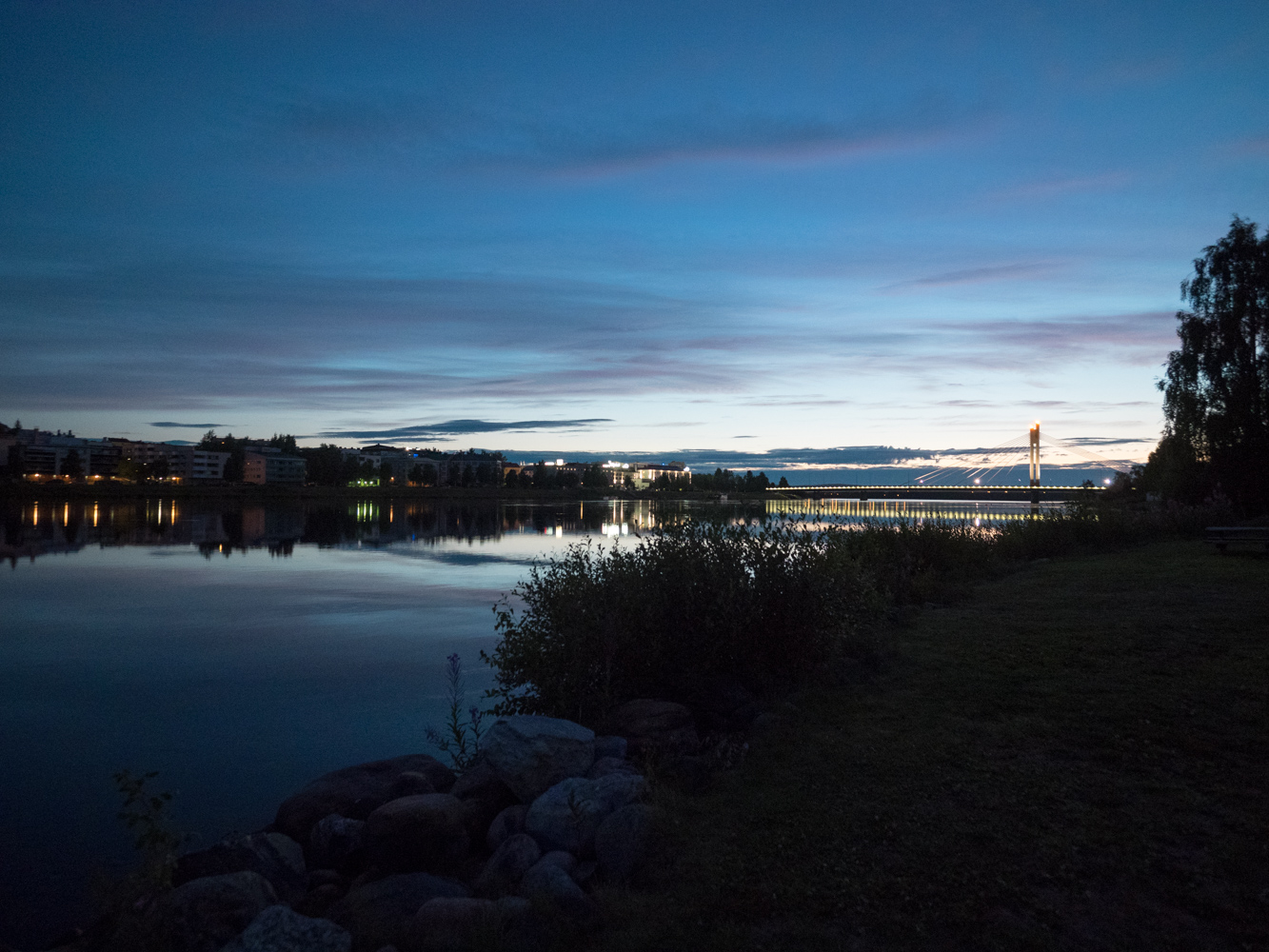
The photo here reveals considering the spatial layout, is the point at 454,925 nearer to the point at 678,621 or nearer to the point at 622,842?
the point at 622,842

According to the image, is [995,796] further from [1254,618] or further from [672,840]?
[1254,618]

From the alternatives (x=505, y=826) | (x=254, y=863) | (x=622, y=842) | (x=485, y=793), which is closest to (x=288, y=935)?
(x=254, y=863)

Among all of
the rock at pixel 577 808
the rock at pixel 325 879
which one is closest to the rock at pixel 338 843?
the rock at pixel 325 879

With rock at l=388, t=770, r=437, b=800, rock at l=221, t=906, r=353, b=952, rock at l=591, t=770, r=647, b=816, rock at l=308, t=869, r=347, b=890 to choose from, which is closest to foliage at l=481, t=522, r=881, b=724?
rock at l=388, t=770, r=437, b=800

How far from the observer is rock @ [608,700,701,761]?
753cm

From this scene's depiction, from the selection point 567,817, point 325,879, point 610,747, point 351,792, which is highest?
point 610,747

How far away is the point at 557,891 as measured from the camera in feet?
16.9

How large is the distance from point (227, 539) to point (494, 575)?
21339mm

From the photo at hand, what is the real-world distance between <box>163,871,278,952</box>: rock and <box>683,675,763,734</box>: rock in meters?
4.49

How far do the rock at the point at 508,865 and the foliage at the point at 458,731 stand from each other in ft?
6.81

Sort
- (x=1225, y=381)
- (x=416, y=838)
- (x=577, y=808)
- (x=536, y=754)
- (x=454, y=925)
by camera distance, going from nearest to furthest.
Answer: (x=454, y=925) → (x=577, y=808) → (x=416, y=838) → (x=536, y=754) → (x=1225, y=381)

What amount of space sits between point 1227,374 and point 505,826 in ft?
123

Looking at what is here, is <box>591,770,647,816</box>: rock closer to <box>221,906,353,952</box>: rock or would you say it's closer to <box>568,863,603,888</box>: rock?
<box>568,863,603,888</box>: rock

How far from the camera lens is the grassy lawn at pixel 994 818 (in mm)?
4523
